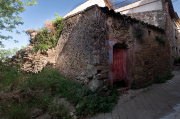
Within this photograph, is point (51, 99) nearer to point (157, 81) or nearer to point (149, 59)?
point (149, 59)

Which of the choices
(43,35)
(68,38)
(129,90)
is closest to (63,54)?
(68,38)

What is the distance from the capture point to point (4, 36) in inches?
283

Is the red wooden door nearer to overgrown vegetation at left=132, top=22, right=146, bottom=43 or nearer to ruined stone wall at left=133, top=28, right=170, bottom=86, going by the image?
ruined stone wall at left=133, top=28, right=170, bottom=86

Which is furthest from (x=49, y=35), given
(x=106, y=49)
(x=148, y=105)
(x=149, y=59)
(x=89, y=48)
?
(x=148, y=105)

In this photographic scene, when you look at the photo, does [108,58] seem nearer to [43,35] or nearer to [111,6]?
[43,35]

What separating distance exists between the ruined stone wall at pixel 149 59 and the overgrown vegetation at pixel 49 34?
4.33 meters

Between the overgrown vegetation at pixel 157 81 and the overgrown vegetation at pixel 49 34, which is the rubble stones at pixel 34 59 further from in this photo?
the overgrown vegetation at pixel 157 81

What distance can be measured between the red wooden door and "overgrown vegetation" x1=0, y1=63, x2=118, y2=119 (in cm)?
90

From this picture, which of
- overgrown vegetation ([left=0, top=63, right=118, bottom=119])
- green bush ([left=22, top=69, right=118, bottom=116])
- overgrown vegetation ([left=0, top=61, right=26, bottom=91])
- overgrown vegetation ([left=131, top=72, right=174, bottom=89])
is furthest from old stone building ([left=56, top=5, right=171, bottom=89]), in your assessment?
overgrown vegetation ([left=0, top=61, right=26, bottom=91])

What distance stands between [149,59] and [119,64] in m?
2.08

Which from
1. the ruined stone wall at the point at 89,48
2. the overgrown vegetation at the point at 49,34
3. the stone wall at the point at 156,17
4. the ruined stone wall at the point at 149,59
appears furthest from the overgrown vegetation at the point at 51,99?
the stone wall at the point at 156,17

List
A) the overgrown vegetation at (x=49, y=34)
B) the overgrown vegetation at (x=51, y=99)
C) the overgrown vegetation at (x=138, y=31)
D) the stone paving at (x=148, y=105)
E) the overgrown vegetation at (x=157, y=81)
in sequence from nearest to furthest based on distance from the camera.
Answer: the overgrown vegetation at (x=51, y=99)
the stone paving at (x=148, y=105)
the overgrown vegetation at (x=157, y=81)
the overgrown vegetation at (x=138, y=31)
the overgrown vegetation at (x=49, y=34)

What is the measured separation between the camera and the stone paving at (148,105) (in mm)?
3395

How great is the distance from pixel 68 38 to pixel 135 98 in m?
4.06
